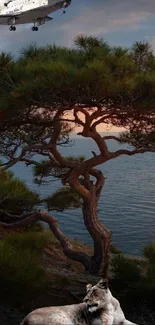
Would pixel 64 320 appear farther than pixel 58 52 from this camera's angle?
No

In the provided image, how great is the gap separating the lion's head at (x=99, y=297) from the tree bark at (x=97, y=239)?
7.33 meters

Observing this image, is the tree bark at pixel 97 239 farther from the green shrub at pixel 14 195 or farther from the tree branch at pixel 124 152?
the green shrub at pixel 14 195

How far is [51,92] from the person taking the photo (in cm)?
734

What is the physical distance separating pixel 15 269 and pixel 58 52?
389 centimetres

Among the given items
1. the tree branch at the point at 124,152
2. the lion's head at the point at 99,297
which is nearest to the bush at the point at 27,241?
the tree branch at the point at 124,152

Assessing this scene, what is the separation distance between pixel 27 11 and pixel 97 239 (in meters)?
21.8

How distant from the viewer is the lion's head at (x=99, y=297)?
2.07 meters

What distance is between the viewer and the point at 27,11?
28.0 meters

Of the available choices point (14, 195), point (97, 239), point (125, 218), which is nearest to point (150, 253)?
point (97, 239)

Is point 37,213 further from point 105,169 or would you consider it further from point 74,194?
point 105,169

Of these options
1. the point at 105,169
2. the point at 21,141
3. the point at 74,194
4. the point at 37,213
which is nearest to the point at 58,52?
the point at 21,141

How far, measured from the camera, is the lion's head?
2.07m

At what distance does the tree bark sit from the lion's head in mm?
7326

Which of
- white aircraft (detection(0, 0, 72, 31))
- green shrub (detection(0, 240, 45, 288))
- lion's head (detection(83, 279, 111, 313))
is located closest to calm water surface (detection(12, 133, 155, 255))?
green shrub (detection(0, 240, 45, 288))
